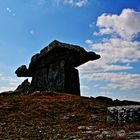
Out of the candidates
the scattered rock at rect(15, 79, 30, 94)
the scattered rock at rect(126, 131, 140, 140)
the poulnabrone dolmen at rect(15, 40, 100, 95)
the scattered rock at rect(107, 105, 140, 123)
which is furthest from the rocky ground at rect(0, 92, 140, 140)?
the scattered rock at rect(15, 79, 30, 94)

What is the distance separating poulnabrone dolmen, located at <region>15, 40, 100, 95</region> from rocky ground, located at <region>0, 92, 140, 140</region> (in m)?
13.1

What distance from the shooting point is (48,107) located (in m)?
32.1

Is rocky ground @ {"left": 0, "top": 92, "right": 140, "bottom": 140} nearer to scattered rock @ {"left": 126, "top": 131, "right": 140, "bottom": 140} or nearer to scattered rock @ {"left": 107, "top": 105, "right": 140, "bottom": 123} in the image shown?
scattered rock @ {"left": 126, "top": 131, "right": 140, "bottom": 140}

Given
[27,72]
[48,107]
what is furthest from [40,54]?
[48,107]

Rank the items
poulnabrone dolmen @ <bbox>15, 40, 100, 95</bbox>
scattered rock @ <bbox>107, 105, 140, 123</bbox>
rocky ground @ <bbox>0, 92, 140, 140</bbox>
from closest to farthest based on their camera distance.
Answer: rocky ground @ <bbox>0, 92, 140, 140</bbox> < scattered rock @ <bbox>107, 105, 140, 123</bbox> < poulnabrone dolmen @ <bbox>15, 40, 100, 95</bbox>

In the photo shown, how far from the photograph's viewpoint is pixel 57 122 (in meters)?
24.9

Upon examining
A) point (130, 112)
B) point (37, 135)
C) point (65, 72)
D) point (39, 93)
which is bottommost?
point (37, 135)

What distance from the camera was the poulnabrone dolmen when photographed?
A: 176ft

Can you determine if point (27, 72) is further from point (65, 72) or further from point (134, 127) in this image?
point (134, 127)

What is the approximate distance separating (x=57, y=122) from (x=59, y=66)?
1212 inches

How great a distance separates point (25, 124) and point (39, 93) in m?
18.8

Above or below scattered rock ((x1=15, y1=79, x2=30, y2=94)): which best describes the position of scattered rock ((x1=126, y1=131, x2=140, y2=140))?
below

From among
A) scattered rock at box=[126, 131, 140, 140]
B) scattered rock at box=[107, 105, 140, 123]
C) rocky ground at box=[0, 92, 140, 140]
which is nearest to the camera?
scattered rock at box=[126, 131, 140, 140]

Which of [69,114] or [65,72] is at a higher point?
[65,72]
